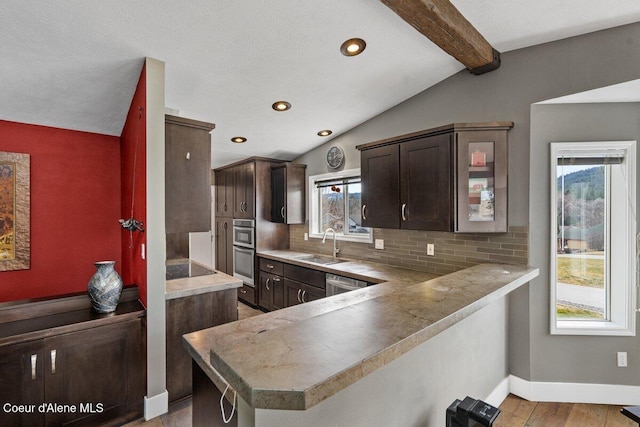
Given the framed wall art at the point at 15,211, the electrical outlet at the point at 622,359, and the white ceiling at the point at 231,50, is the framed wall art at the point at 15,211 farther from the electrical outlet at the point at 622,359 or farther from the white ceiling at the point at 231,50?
the electrical outlet at the point at 622,359

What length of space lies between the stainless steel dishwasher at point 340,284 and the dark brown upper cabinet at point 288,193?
1384 mm

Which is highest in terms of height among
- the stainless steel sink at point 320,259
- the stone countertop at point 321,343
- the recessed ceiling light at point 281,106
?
the recessed ceiling light at point 281,106

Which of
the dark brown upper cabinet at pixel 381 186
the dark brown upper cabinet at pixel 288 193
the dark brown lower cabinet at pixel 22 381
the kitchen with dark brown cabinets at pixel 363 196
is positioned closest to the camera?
the kitchen with dark brown cabinets at pixel 363 196

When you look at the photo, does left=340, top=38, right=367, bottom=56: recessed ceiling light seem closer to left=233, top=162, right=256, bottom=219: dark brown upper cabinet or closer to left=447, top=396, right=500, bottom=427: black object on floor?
left=447, top=396, right=500, bottom=427: black object on floor

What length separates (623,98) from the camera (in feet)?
7.29

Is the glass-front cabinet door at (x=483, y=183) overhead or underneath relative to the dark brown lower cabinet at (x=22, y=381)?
overhead

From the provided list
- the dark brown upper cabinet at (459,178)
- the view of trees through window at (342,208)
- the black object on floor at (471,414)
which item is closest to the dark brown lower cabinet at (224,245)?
the view of trees through window at (342,208)

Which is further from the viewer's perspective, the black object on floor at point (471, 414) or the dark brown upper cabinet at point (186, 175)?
the dark brown upper cabinet at point (186, 175)

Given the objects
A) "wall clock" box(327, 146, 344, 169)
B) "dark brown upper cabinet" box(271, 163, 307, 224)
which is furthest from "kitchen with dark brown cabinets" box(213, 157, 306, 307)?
"wall clock" box(327, 146, 344, 169)

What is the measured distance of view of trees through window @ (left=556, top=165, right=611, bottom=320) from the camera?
8.11 ft

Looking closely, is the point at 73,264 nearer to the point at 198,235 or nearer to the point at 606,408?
the point at 198,235

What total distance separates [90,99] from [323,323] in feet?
9.23

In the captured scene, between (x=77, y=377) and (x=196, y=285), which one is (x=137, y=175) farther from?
(x=77, y=377)

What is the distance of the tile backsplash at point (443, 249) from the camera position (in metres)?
2.48
